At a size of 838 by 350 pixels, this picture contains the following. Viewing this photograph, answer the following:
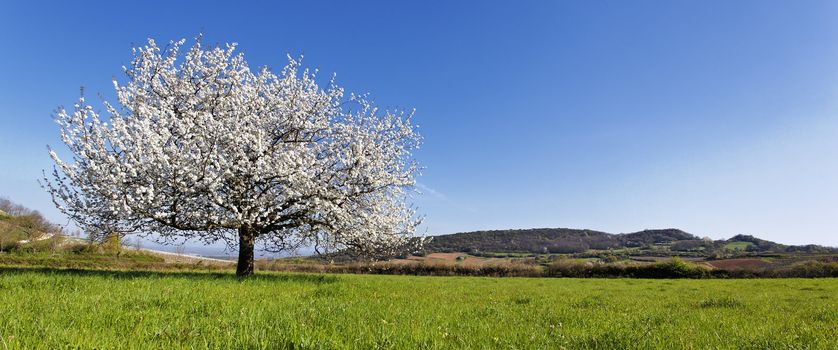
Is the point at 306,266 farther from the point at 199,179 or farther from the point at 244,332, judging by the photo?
the point at 244,332

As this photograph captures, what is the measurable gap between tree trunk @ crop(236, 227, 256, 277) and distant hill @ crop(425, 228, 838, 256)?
95.3 m

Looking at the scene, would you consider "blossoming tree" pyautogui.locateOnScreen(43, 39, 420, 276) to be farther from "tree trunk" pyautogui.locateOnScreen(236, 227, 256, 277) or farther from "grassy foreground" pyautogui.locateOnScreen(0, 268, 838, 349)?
"grassy foreground" pyautogui.locateOnScreen(0, 268, 838, 349)

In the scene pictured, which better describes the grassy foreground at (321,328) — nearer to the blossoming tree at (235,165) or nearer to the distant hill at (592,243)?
the blossoming tree at (235,165)

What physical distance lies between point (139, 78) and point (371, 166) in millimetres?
10317

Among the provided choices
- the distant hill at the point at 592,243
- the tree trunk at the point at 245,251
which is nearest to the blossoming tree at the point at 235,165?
the tree trunk at the point at 245,251

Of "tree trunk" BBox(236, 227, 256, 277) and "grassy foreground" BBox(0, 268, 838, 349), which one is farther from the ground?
"tree trunk" BBox(236, 227, 256, 277)

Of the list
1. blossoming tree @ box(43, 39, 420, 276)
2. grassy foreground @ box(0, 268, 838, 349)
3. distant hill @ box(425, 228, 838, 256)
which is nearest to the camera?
grassy foreground @ box(0, 268, 838, 349)

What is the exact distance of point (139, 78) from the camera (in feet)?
58.2

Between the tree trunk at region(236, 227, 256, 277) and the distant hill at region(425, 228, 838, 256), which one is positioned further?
the distant hill at region(425, 228, 838, 256)

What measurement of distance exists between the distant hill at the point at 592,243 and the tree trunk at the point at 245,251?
95.3 metres

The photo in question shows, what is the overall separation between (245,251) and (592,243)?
131 metres

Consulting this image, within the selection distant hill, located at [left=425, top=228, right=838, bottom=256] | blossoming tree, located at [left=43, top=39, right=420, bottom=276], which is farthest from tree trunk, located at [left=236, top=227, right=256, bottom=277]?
distant hill, located at [left=425, top=228, right=838, bottom=256]

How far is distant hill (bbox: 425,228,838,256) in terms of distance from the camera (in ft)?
390

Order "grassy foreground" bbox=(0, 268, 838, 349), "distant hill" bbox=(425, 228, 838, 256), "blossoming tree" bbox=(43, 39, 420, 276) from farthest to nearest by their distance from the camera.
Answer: "distant hill" bbox=(425, 228, 838, 256), "blossoming tree" bbox=(43, 39, 420, 276), "grassy foreground" bbox=(0, 268, 838, 349)
